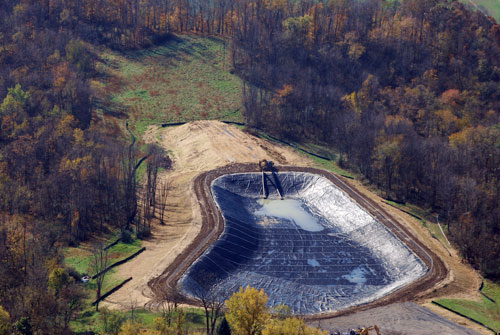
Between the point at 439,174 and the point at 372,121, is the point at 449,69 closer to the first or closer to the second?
the point at 372,121

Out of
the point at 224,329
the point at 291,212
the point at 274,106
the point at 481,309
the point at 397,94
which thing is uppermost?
the point at 397,94

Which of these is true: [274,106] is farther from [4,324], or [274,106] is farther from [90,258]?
[4,324]

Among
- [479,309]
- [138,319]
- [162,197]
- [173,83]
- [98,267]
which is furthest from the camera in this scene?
[173,83]

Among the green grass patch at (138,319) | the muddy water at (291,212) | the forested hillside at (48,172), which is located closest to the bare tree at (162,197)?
the forested hillside at (48,172)

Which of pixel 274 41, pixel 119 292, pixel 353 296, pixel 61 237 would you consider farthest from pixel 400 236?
pixel 274 41

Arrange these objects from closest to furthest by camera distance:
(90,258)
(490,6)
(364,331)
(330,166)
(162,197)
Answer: (364,331), (90,258), (162,197), (330,166), (490,6)

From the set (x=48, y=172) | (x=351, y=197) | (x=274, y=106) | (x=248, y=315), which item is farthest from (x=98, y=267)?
(x=274, y=106)

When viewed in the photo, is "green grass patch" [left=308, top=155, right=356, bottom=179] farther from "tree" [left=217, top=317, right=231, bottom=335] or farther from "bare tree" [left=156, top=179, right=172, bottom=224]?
"tree" [left=217, top=317, right=231, bottom=335]
